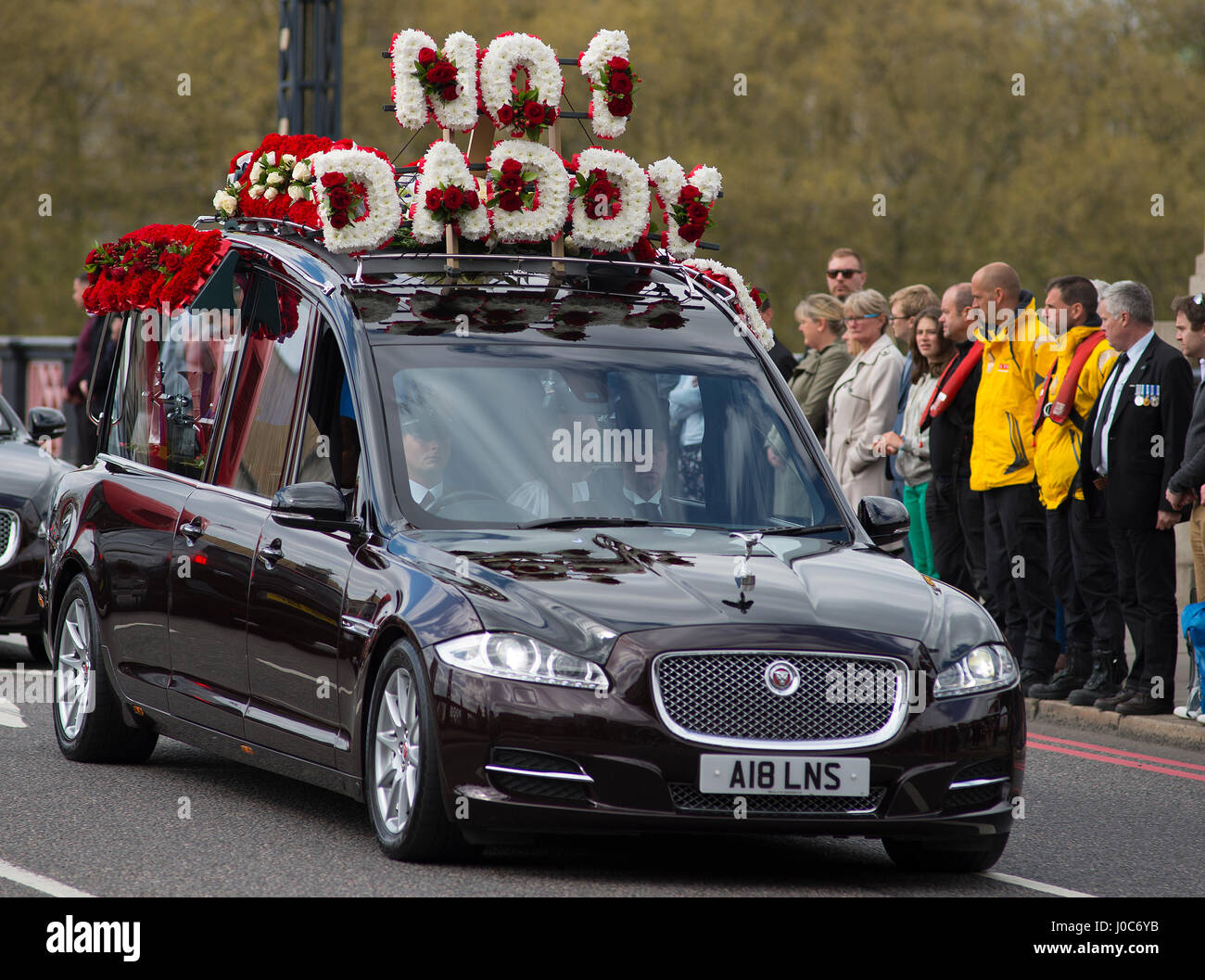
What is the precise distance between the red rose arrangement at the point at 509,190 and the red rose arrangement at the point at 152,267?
1200 mm

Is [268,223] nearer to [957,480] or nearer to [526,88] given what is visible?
[526,88]

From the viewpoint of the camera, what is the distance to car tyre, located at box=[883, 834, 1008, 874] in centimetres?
766

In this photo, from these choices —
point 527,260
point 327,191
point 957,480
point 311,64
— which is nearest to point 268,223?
point 327,191

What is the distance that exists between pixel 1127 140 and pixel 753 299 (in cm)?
3985

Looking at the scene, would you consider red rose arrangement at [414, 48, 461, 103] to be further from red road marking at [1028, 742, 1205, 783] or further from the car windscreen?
red road marking at [1028, 742, 1205, 783]

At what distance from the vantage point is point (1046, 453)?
1306 cm

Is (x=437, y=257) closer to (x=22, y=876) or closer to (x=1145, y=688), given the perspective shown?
(x=22, y=876)

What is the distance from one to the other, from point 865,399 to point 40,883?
9.12 metres

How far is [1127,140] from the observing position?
48.2 meters

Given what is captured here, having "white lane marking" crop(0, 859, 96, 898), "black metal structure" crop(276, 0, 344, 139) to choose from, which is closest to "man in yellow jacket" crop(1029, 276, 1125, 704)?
"white lane marking" crop(0, 859, 96, 898)

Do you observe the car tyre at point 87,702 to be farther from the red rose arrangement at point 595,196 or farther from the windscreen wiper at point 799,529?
the windscreen wiper at point 799,529

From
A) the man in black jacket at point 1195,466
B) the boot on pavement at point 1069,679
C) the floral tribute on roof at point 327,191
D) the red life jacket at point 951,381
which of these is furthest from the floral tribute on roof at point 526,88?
the boot on pavement at point 1069,679

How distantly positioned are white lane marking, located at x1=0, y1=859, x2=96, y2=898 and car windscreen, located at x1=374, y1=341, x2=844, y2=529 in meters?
1.72
